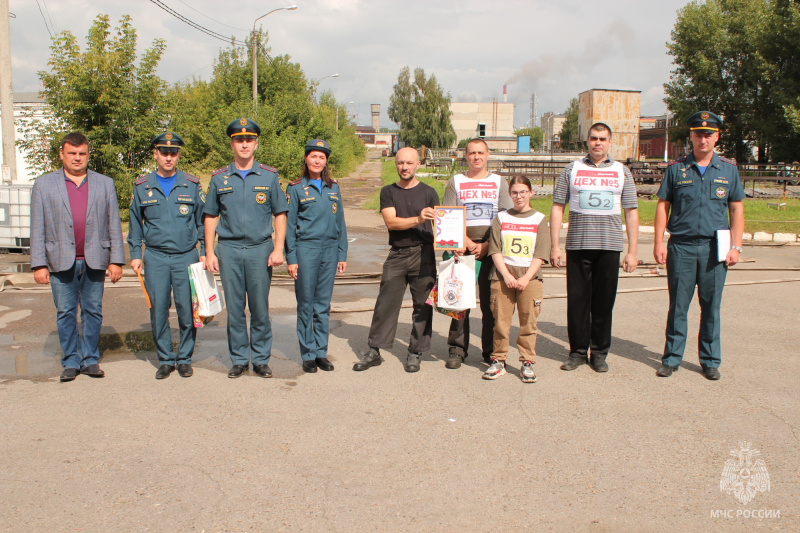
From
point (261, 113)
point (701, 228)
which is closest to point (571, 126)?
point (261, 113)

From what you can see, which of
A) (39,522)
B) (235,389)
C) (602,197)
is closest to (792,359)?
(602,197)

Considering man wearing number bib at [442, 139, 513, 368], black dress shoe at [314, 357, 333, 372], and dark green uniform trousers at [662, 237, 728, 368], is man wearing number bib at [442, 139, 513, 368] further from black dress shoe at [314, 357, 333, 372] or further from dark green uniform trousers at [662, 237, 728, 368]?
dark green uniform trousers at [662, 237, 728, 368]

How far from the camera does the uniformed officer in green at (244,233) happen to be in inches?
215

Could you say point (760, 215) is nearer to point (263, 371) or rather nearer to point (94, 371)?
point (263, 371)

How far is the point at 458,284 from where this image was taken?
566 centimetres

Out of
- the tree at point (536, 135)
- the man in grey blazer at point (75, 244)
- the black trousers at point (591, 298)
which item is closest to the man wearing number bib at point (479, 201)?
the black trousers at point (591, 298)

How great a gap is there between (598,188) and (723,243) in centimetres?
114

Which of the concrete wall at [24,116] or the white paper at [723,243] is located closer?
the white paper at [723,243]

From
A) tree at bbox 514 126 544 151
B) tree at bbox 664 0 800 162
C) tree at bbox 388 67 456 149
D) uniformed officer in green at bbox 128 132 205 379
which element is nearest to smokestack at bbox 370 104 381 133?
tree at bbox 514 126 544 151

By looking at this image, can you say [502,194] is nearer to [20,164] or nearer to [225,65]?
[20,164]

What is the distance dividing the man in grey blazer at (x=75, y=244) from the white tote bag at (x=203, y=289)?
2.17ft

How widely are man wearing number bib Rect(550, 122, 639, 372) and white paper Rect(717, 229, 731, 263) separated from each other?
67cm

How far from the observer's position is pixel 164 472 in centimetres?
380

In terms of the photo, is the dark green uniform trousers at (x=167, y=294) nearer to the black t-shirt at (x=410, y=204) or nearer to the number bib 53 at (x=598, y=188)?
the black t-shirt at (x=410, y=204)
